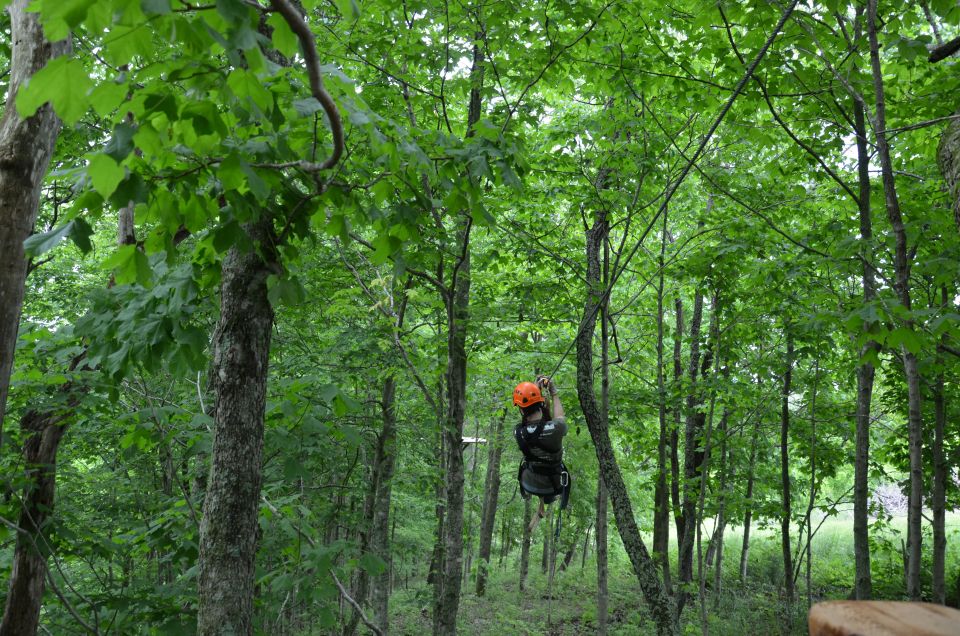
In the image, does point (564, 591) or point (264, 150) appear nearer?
point (264, 150)

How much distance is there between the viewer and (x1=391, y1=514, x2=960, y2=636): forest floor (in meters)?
11.8

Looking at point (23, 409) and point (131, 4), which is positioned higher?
point (131, 4)

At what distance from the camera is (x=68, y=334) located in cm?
447

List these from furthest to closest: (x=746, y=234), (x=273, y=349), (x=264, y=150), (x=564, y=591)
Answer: (x=564, y=591) → (x=273, y=349) → (x=746, y=234) → (x=264, y=150)

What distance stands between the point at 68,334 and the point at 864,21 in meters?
6.76

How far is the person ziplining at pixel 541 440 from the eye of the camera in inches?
259

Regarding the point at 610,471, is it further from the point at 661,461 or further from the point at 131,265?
the point at 131,265

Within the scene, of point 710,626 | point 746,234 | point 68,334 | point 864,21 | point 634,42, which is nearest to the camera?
point 68,334

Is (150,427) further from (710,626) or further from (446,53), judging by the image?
(710,626)

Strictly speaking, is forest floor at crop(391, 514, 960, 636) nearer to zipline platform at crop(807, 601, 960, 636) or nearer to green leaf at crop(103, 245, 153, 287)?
green leaf at crop(103, 245, 153, 287)

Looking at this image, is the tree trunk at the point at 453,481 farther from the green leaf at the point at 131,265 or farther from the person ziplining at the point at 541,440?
the green leaf at the point at 131,265

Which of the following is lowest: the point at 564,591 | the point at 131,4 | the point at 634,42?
the point at 564,591

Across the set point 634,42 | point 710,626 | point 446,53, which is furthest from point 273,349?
point 710,626

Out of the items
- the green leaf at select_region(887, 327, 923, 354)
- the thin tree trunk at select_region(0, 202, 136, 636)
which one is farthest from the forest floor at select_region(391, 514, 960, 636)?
the green leaf at select_region(887, 327, 923, 354)
